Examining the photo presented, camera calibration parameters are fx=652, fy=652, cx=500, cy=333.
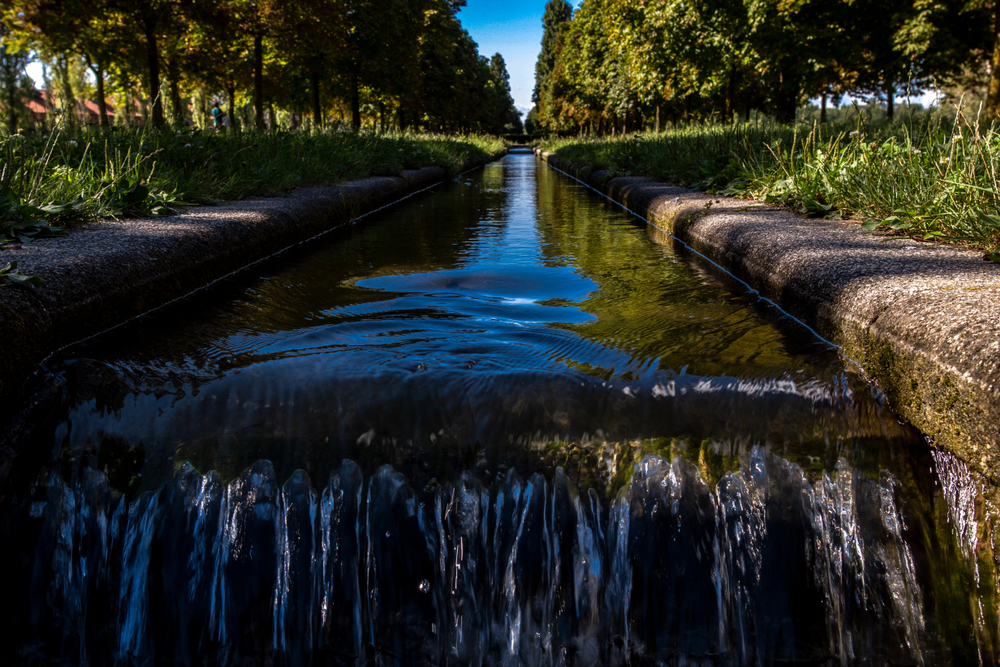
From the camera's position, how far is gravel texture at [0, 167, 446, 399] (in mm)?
2254

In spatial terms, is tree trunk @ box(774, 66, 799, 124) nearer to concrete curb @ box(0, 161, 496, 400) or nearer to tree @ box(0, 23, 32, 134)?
concrete curb @ box(0, 161, 496, 400)

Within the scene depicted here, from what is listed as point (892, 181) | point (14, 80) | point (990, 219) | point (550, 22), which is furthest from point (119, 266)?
point (550, 22)

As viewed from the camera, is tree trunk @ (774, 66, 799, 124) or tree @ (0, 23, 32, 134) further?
tree @ (0, 23, 32, 134)

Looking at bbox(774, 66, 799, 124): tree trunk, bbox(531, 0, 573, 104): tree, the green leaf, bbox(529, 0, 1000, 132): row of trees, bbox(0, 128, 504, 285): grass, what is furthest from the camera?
bbox(531, 0, 573, 104): tree

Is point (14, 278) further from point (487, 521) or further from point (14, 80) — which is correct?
point (14, 80)

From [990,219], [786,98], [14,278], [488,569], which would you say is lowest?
[488,569]

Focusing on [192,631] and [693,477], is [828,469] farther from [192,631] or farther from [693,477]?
[192,631]

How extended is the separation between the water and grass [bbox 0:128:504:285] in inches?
34.8

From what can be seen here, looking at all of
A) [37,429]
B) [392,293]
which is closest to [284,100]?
[392,293]

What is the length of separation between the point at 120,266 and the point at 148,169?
3.14 meters

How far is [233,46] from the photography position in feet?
53.4

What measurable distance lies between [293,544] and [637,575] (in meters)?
1.06

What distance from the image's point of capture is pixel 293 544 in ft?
6.62

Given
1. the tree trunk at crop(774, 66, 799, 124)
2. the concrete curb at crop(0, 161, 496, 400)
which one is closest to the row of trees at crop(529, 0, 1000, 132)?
the tree trunk at crop(774, 66, 799, 124)
